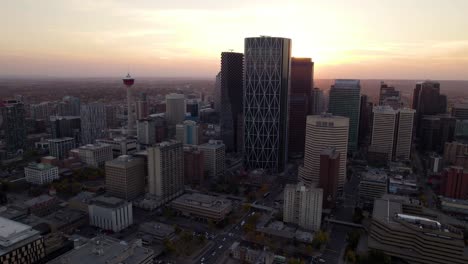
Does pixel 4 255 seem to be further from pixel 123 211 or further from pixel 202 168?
pixel 202 168

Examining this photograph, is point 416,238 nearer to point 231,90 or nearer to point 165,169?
point 165,169

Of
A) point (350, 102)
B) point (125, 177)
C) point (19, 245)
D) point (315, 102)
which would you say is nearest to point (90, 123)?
point (125, 177)

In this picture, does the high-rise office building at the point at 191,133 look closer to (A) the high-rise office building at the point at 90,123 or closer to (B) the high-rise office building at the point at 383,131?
(A) the high-rise office building at the point at 90,123

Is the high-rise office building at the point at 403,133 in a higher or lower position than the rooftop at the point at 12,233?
higher

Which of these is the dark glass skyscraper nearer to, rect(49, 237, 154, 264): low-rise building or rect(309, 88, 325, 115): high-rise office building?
rect(309, 88, 325, 115): high-rise office building

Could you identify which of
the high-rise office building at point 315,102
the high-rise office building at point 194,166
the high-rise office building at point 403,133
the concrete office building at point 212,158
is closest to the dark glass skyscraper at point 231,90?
the concrete office building at point 212,158
